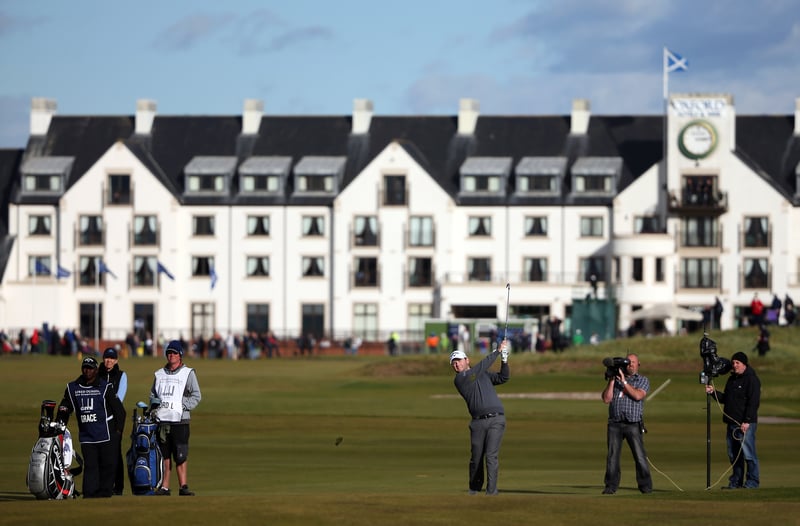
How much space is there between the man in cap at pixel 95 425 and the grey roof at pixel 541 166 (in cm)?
9157

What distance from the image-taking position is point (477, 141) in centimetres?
11856

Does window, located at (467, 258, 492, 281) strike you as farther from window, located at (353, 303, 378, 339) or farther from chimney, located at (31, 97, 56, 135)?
chimney, located at (31, 97, 56, 135)

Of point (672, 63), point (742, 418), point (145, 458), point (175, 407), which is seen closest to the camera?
point (145, 458)

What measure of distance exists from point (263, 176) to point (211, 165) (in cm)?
387

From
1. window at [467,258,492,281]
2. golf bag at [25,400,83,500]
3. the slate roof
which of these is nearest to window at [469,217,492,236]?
the slate roof

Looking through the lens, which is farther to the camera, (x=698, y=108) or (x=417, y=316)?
(x=417, y=316)

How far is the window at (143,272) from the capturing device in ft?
382

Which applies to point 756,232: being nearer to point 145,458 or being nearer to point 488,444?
point 488,444

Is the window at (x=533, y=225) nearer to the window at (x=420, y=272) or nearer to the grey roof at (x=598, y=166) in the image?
the grey roof at (x=598, y=166)

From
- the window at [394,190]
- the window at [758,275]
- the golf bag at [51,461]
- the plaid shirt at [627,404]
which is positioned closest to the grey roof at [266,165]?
the window at [394,190]

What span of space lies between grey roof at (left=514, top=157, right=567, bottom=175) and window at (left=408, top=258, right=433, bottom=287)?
9068 mm

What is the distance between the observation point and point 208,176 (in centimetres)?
11706

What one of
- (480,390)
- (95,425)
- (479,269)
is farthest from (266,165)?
(480,390)

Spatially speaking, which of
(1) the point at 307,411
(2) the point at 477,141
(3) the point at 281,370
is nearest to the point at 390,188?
(2) the point at 477,141
